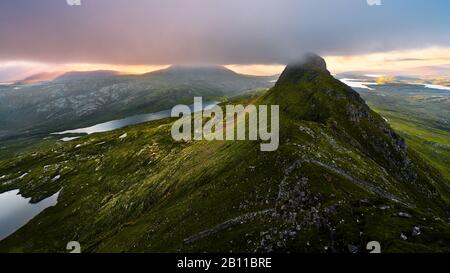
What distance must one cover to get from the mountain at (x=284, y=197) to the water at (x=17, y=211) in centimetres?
1122

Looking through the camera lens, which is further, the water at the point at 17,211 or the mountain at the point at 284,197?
the water at the point at 17,211

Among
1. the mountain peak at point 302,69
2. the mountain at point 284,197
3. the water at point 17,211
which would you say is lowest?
the water at point 17,211

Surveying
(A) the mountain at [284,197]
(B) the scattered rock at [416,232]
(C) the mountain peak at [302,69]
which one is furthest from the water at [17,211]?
(B) the scattered rock at [416,232]

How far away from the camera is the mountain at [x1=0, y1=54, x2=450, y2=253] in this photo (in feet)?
155

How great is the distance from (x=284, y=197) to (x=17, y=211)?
163 meters

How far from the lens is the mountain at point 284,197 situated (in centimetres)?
4722

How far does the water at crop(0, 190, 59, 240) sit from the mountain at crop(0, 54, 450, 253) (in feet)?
36.8

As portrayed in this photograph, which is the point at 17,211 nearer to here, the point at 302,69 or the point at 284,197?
the point at 302,69

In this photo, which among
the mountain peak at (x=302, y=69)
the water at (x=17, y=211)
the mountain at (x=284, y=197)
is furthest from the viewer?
the water at (x=17, y=211)

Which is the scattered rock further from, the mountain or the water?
the water

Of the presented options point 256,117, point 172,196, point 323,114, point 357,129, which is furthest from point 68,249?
point 357,129

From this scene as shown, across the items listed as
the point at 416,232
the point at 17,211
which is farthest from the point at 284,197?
the point at 17,211

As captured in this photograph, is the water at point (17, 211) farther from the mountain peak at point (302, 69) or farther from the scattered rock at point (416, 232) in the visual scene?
the scattered rock at point (416, 232)

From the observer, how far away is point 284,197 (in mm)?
54625
